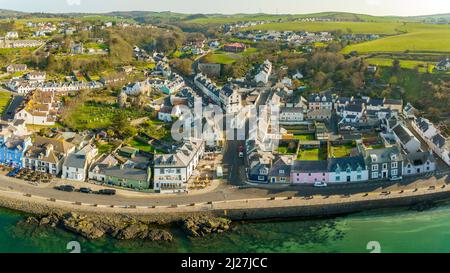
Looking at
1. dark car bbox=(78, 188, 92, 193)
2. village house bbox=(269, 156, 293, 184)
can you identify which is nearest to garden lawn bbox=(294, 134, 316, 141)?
village house bbox=(269, 156, 293, 184)

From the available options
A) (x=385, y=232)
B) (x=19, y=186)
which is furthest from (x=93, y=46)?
(x=385, y=232)

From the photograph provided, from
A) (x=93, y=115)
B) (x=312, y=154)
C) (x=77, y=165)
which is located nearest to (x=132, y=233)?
(x=77, y=165)

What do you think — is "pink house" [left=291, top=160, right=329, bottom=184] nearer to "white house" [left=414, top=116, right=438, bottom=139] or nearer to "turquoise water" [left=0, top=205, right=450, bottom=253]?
"turquoise water" [left=0, top=205, right=450, bottom=253]

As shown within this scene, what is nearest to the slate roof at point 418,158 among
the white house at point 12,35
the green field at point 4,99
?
the green field at point 4,99

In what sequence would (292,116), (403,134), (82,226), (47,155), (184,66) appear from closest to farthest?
(82,226) < (47,155) < (403,134) < (292,116) < (184,66)

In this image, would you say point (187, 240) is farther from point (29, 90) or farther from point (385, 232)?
point (29, 90)

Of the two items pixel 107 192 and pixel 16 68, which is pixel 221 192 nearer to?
pixel 107 192
